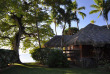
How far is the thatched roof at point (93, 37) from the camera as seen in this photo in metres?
12.6

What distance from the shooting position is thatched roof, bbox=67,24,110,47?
12611 millimetres

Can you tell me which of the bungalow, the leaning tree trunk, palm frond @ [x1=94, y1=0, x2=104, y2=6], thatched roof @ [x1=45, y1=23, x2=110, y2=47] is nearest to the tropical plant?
the leaning tree trunk

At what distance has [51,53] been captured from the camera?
42.7 feet

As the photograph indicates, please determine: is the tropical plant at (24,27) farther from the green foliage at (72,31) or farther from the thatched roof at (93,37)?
the green foliage at (72,31)

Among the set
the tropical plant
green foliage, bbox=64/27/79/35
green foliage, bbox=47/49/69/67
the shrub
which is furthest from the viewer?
green foliage, bbox=64/27/79/35

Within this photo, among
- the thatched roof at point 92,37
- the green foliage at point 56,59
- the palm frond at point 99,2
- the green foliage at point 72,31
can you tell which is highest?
the palm frond at point 99,2

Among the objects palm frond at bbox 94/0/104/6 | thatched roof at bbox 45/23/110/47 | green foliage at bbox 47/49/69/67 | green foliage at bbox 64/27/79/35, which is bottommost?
green foliage at bbox 47/49/69/67

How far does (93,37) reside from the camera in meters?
13.4

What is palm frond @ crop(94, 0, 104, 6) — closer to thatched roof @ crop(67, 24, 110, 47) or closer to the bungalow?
thatched roof @ crop(67, 24, 110, 47)

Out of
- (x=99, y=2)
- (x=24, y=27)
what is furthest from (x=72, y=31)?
(x=24, y=27)

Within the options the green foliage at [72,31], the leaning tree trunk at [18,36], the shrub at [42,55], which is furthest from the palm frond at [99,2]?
the shrub at [42,55]

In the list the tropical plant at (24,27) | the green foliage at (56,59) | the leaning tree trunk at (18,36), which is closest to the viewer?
the green foliage at (56,59)

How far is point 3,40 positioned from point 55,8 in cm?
1082

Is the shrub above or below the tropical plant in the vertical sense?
below
